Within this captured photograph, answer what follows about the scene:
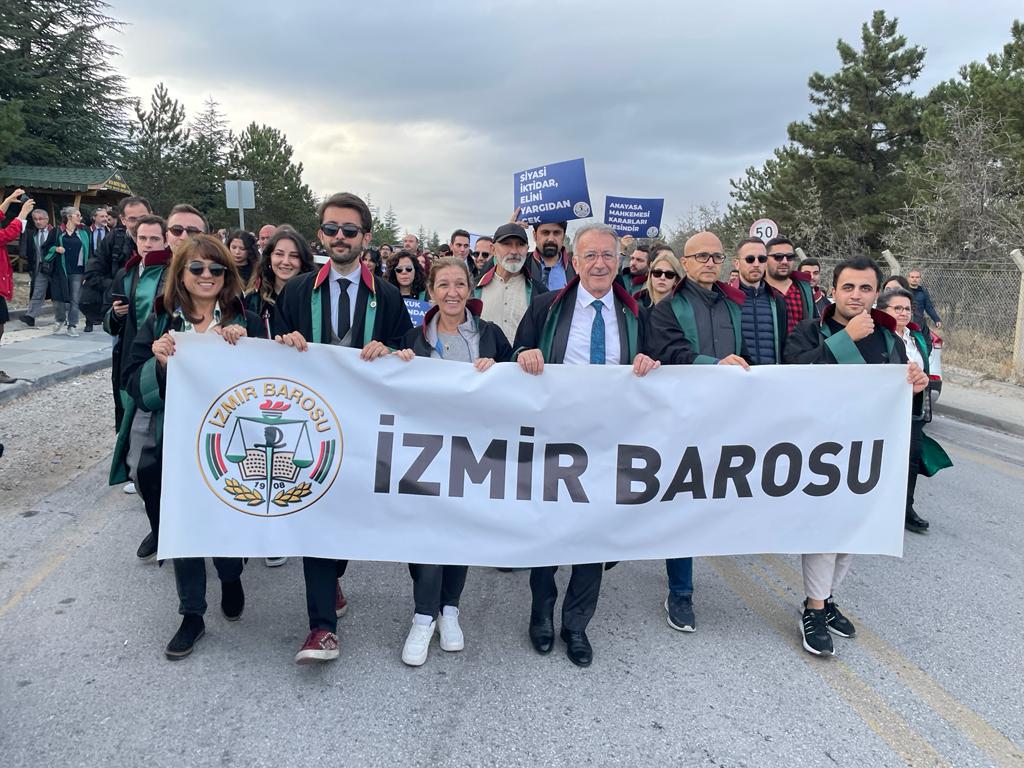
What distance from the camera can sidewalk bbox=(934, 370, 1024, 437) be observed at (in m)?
9.41

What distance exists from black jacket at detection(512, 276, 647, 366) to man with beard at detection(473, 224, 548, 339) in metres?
1.49

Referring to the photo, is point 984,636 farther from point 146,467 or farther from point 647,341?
point 146,467

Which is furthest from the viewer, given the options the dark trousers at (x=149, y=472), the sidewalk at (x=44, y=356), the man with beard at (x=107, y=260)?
the sidewalk at (x=44, y=356)

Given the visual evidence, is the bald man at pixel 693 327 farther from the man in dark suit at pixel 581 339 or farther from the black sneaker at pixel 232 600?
the black sneaker at pixel 232 600

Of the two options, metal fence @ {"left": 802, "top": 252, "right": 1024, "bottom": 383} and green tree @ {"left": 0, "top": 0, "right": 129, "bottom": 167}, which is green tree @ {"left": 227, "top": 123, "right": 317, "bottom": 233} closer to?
green tree @ {"left": 0, "top": 0, "right": 129, "bottom": 167}

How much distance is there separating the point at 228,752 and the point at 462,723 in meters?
0.87

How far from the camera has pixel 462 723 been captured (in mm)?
2748

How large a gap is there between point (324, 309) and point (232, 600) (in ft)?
5.08

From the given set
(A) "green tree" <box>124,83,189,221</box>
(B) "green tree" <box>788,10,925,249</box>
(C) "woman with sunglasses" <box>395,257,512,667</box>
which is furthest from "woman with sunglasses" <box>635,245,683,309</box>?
(A) "green tree" <box>124,83,189,221</box>

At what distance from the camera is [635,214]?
33.4 ft

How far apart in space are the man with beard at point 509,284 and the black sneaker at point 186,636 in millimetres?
2733

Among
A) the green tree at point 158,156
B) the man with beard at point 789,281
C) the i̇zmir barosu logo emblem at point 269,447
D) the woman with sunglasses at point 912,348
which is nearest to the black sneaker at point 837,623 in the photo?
the woman with sunglasses at point 912,348

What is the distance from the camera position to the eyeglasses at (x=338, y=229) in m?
3.38

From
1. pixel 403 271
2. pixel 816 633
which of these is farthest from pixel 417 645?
pixel 403 271
